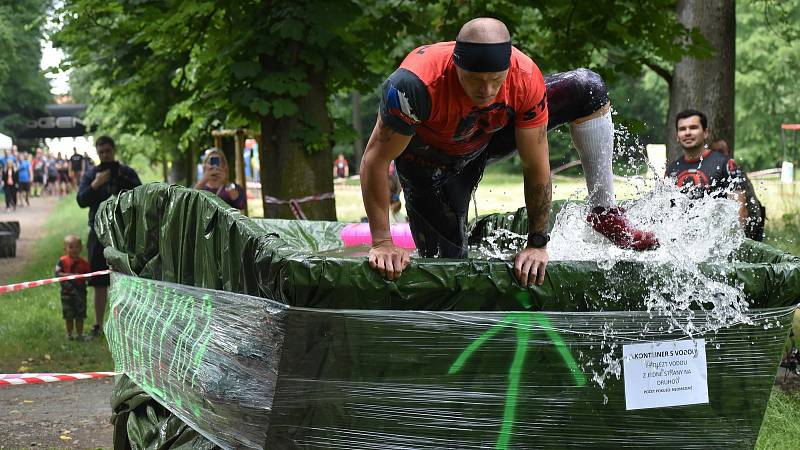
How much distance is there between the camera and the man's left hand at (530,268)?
3.17 metres

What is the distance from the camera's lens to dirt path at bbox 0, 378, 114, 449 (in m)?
5.70

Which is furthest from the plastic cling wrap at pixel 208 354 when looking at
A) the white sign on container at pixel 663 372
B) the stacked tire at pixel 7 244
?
the stacked tire at pixel 7 244

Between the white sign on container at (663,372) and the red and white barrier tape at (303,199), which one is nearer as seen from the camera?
the white sign on container at (663,372)

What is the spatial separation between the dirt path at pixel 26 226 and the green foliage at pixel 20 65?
3.31 m

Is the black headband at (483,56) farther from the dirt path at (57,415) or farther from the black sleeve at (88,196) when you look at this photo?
the black sleeve at (88,196)

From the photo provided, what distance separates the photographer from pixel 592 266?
326cm

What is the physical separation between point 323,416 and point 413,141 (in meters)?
1.28

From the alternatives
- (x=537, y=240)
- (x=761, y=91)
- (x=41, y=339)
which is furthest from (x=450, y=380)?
(x=761, y=91)

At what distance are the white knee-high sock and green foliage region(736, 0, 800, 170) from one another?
111 feet

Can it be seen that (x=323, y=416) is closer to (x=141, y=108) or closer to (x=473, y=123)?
(x=473, y=123)

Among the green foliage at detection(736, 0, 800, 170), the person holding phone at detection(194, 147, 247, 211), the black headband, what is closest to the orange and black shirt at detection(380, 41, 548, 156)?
the black headband

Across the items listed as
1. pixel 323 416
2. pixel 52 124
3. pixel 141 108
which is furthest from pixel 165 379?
pixel 52 124

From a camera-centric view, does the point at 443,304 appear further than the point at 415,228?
No

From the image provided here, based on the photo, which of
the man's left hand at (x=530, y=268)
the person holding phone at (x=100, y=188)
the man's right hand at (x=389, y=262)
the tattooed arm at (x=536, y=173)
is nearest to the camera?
the man's right hand at (x=389, y=262)
